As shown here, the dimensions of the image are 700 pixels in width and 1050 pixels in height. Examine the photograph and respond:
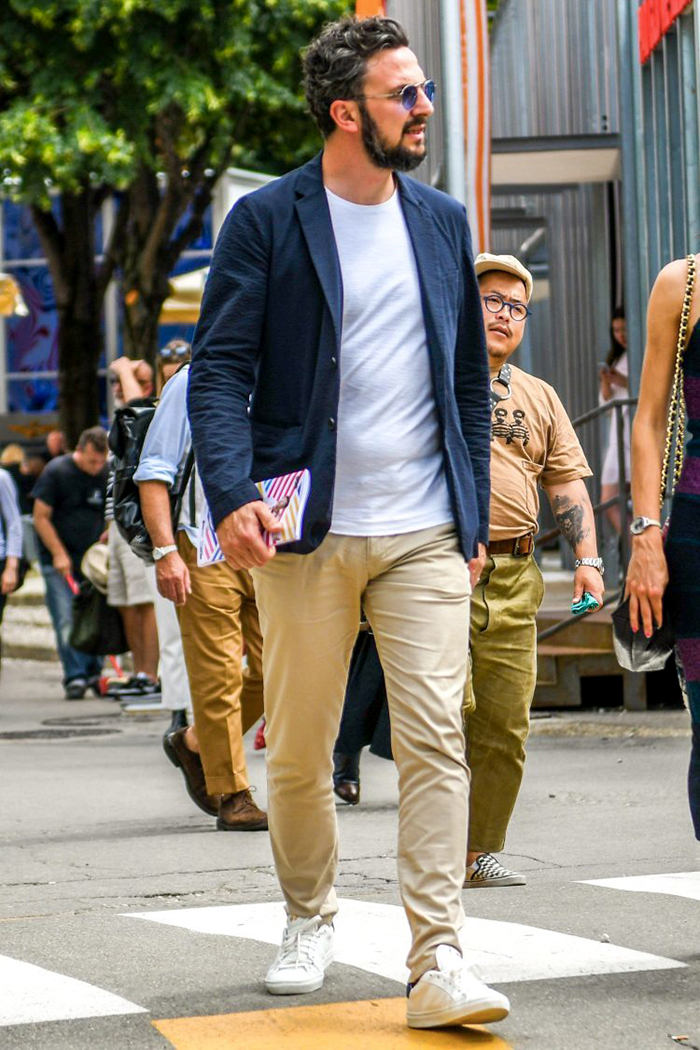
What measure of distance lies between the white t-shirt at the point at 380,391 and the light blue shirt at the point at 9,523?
9.07 meters

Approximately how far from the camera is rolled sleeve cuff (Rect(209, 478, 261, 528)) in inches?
160

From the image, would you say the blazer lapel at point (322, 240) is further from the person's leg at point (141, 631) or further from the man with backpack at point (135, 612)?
the person's leg at point (141, 631)

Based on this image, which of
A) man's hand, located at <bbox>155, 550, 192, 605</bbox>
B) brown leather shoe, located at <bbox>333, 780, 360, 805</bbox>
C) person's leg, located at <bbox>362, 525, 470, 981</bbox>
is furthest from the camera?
brown leather shoe, located at <bbox>333, 780, 360, 805</bbox>

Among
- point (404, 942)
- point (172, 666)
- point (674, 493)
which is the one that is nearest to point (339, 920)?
point (404, 942)

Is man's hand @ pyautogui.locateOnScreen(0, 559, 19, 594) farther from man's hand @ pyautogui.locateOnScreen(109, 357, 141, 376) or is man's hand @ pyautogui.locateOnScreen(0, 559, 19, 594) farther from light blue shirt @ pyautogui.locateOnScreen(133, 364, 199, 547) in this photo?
light blue shirt @ pyautogui.locateOnScreen(133, 364, 199, 547)

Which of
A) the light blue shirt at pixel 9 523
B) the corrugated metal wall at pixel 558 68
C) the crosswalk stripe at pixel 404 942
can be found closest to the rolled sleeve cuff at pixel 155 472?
the crosswalk stripe at pixel 404 942

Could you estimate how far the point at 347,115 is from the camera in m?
4.20

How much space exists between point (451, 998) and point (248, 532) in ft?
3.39

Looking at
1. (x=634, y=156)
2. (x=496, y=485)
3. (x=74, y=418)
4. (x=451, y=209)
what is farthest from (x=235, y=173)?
(x=451, y=209)

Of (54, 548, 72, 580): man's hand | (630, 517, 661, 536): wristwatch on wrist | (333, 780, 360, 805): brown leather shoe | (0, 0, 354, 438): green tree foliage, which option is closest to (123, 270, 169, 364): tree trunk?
(0, 0, 354, 438): green tree foliage

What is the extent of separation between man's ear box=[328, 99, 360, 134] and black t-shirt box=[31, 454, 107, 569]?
9.61 m

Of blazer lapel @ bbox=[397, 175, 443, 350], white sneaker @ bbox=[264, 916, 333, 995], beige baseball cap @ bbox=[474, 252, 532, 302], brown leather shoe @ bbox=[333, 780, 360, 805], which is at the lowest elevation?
brown leather shoe @ bbox=[333, 780, 360, 805]

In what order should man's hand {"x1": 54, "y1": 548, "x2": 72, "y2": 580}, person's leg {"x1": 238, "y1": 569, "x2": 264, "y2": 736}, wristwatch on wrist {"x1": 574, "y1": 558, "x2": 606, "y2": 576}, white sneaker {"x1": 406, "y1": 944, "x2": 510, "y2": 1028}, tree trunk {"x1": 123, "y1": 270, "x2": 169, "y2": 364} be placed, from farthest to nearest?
tree trunk {"x1": 123, "y1": 270, "x2": 169, "y2": 364} < man's hand {"x1": 54, "y1": 548, "x2": 72, "y2": 580} < person's leg {"x1": 238, "y1": 569, "x2": 264, "y2": 736} < wristwatch on wrist {"x1": 574, "y1": 558, "x2": 606, "y2": 576} < white sneaker {"x1": 406, "y1": 944, "x2": 510, "y2": 1028}

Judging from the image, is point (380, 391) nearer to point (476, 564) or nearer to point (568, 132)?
point (476, 564)
